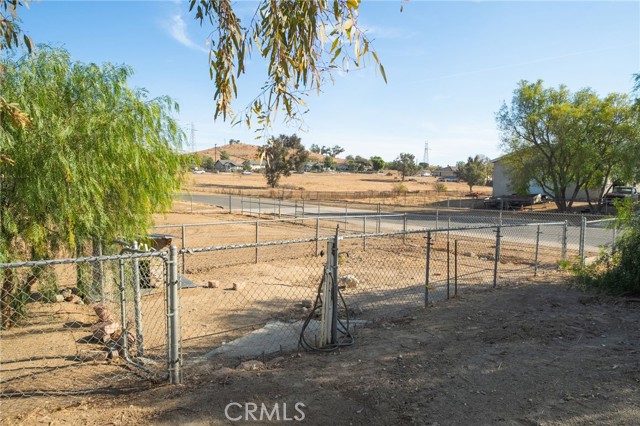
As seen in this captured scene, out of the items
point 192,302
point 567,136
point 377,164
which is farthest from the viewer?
point 377,164

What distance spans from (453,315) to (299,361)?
2.88 m

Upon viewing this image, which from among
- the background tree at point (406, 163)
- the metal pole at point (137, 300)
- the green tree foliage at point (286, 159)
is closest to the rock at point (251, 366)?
the metal pole at point (137, 300)

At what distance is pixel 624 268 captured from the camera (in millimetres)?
8477

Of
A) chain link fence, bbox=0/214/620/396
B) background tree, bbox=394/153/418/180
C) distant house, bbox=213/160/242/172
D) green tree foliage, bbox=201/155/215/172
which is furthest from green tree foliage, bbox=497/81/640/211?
green tree foliage, bbox=201/155/215/172

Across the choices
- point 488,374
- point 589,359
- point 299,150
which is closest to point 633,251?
point 589,359

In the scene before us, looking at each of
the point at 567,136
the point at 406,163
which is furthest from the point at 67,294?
the point at 406,163

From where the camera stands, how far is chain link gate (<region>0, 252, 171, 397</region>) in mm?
5074

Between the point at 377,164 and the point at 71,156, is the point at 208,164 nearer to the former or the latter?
the point at 377,164

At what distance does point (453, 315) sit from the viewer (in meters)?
7.09

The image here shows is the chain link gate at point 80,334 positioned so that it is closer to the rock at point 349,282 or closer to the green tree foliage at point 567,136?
the rock at point 349,282

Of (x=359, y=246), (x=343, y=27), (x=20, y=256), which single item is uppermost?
(x=343, y=27)

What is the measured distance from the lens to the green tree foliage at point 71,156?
663 cm

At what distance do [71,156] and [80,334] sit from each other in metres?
2.67

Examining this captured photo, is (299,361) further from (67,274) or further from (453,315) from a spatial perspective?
(67,274)
